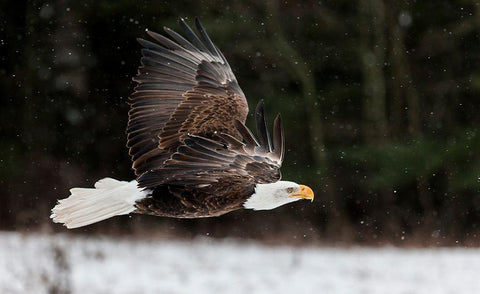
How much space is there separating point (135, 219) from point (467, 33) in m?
5.62

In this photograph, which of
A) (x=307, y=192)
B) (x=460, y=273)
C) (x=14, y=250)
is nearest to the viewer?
(x=307, y=192)

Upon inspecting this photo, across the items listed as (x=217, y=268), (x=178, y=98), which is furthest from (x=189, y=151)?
(x=217, y=268)

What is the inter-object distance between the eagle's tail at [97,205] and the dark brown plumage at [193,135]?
0.24 ft

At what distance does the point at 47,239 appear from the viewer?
8469mm

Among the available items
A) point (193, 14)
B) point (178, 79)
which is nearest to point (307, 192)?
point (178, 79)

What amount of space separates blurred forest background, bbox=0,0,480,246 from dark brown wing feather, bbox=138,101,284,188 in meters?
7.72

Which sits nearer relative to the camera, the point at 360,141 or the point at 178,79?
the point at 178,79

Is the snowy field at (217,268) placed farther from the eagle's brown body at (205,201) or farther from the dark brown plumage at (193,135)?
the eagle's brown body at (205,201)

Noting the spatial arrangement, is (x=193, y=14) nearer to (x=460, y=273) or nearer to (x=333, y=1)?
(x=333, y=1)

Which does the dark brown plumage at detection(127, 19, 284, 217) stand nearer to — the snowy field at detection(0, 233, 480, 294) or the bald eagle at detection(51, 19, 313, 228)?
the bald eagle at detection(51, 19, 313, 228)

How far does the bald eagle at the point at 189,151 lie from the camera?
3521mm

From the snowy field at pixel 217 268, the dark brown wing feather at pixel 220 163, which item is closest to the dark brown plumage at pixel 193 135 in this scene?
the dark brown wing feather at pixel 220 163

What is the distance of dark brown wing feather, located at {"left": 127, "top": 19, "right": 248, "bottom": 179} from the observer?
4320mm

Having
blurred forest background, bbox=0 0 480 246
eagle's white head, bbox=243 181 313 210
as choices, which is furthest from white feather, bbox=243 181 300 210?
blurred forest background, bbox=0 0 480 246
